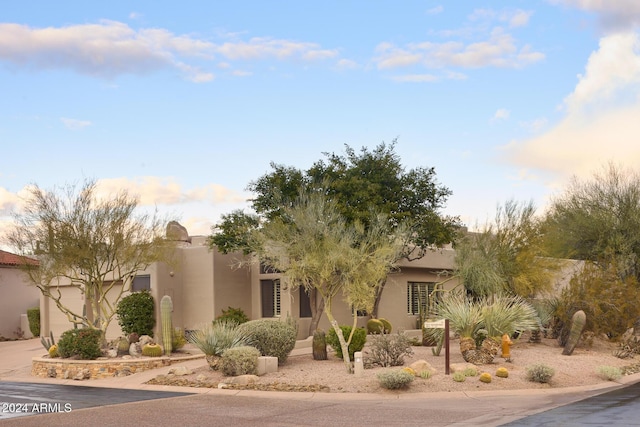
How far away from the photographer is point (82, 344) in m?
23.7

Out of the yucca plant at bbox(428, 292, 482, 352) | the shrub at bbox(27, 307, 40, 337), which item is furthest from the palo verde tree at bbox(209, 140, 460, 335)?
the shrub at bbox(27, 307, 40, 337)

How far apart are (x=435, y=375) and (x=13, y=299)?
2727 centimetres

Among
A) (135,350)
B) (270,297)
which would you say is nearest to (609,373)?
(135,350)

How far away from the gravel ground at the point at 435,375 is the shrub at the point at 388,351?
44cm

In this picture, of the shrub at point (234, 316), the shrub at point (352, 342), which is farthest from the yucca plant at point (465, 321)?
the shrub at point (234, 316)

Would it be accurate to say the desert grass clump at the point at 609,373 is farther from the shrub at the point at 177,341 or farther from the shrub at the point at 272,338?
the shrub at the point at 177,341

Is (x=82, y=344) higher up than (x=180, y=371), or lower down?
higher up

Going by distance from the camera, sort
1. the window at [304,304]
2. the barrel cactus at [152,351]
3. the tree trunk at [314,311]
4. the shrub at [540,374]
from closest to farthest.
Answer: the shrub at [540,374] → the barrel cactus at [152,351] → the tree trunk at [314,311] → the window at [304,304]

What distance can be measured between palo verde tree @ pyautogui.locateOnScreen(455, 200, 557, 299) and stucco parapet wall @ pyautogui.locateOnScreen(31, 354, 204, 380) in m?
9.83

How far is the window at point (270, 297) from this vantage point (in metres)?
31.0

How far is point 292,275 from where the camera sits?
20453 mm

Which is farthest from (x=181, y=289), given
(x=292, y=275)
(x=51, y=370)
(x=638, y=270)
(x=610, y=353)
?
(x=638, y=270)

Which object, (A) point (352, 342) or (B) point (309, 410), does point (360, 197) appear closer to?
(A) point (352, 342)

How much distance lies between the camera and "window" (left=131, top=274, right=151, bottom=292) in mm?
30147
